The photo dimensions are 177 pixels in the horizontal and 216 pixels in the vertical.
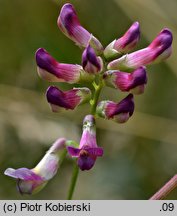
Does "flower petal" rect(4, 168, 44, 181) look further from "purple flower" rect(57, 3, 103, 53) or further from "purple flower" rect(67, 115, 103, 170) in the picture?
"purple flower" rect(57, 3, 103, 53)

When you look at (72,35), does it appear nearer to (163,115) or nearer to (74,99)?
(74,99)

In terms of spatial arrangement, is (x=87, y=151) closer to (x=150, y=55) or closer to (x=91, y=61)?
(x=91, y=61)

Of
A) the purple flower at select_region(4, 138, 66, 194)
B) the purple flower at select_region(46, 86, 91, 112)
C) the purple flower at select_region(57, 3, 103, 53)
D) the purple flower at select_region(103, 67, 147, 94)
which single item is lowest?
the purple flower at select_region(4, 138, 66, 194)

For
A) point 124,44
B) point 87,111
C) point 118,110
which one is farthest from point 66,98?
point 87,111

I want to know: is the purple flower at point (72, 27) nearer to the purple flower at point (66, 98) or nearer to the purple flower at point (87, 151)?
the purple flower at point (66, 98)

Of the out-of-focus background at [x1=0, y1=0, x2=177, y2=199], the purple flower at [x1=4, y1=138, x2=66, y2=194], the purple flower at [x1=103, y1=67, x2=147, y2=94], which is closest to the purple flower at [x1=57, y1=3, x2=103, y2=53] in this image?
the purple flower at [x1=103, y1=67, x2=147, y2=94]

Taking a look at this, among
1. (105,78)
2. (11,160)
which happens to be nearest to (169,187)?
(105,78)

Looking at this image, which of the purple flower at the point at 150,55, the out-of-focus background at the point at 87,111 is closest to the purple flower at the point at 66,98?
the purple flower at the point at 150,55
